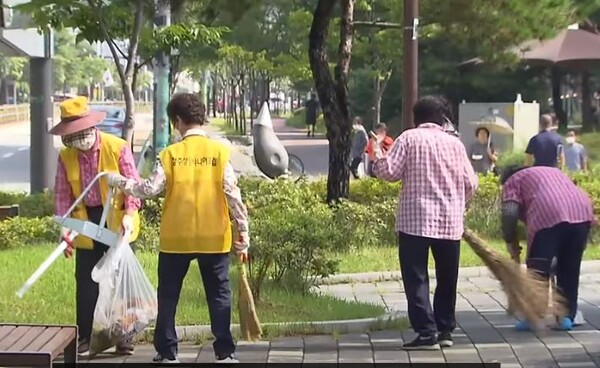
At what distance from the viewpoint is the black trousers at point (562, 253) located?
806cm

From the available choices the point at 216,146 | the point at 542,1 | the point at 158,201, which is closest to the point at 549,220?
the point at 216,146

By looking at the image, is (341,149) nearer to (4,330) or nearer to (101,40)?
(101,40)

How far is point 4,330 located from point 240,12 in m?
10.3

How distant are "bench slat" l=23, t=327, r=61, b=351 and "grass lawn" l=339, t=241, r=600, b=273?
18.5 ft

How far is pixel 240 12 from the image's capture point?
1572 centimetres

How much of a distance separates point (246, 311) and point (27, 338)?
199 centimetres

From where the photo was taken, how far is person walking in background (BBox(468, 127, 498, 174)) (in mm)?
18575

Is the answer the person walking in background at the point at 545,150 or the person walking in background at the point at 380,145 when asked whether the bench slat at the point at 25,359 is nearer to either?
the person walking in background at the point at 380,145

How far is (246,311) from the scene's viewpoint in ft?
24.3

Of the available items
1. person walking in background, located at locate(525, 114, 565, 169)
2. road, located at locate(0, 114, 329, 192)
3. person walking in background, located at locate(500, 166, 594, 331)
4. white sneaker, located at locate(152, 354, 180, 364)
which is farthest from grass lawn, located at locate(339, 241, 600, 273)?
road, located at locate(0, 114, 329, 192)

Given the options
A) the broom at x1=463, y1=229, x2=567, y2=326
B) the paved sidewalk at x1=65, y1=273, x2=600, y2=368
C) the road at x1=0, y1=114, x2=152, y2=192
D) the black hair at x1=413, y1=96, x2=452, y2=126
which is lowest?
the road at x1=0, y1=114, x2=152, y2=192

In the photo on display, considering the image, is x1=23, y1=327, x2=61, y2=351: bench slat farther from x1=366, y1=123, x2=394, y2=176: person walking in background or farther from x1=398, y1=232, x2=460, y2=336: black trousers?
x1=366, y1=123, x2=394, y2=176: person walking in background

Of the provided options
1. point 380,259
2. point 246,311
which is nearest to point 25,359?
point 246,311

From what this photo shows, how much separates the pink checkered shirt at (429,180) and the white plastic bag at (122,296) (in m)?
1.73
